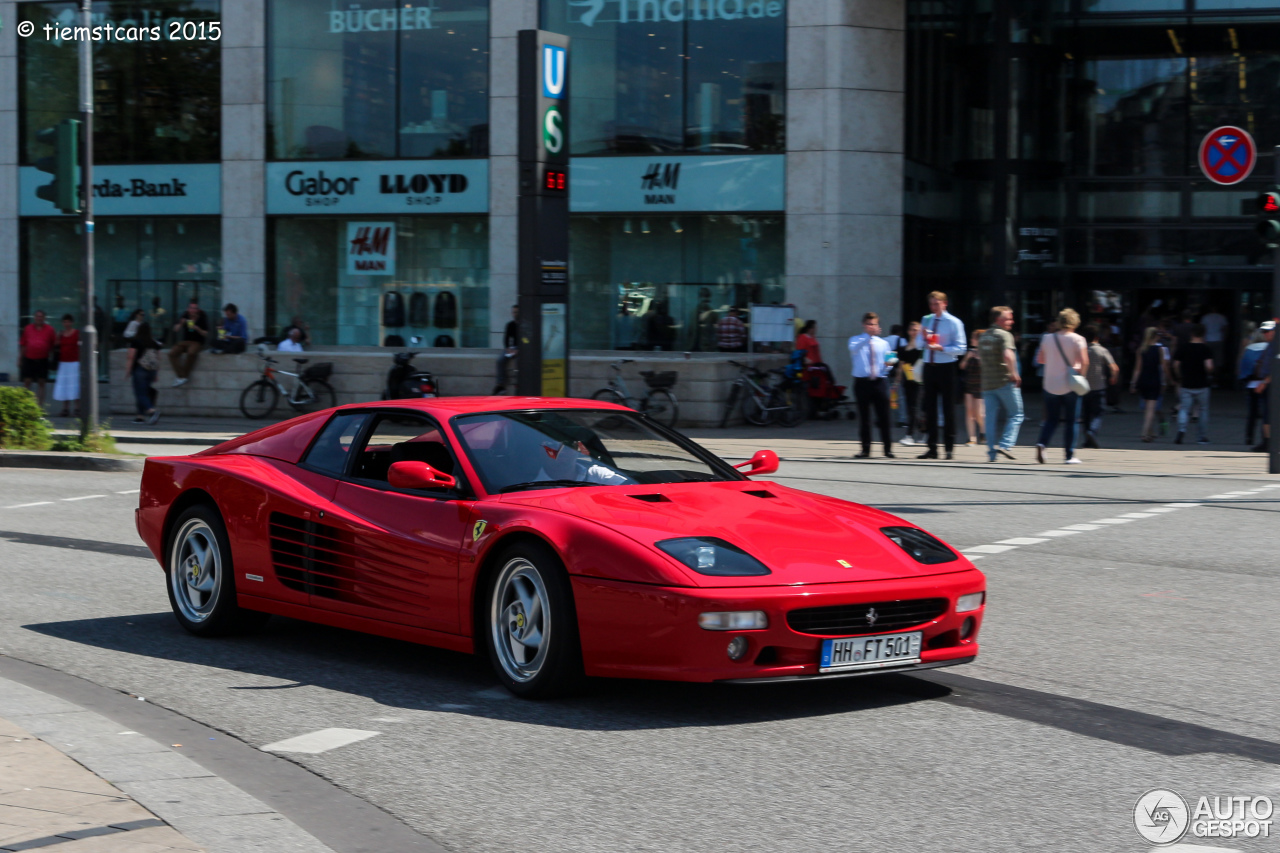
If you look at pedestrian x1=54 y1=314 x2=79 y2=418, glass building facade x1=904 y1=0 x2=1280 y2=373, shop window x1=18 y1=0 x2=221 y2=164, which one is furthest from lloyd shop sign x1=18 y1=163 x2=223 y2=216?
glass building facade x1=904 y1=0 x2=1280 y2=373

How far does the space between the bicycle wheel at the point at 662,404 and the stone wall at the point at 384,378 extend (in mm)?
292

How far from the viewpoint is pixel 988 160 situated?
32.2 meters

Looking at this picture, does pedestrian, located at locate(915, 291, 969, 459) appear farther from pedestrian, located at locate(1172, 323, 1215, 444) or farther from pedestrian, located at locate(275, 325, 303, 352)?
pedestrian, located at locate(275, 325, 303, 352)

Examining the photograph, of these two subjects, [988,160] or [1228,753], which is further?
[988,160]

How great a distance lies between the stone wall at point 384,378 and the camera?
23.8 meters

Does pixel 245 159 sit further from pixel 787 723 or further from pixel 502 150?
pixel 787 723

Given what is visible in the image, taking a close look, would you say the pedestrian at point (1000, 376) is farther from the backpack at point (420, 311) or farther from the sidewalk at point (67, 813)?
the backpack at point (420, 311)

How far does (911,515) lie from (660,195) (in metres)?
17.8

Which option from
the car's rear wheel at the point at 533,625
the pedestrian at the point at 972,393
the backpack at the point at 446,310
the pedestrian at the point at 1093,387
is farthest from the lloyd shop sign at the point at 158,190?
the car's rear wheel at the point at 533,625

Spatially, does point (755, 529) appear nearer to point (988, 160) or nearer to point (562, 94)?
point (562, 94)

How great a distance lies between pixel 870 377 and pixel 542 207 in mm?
4647

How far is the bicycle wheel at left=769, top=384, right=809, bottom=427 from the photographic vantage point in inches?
945

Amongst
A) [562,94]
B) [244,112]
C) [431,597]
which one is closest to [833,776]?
[431,597]

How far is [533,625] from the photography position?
19.4ft
